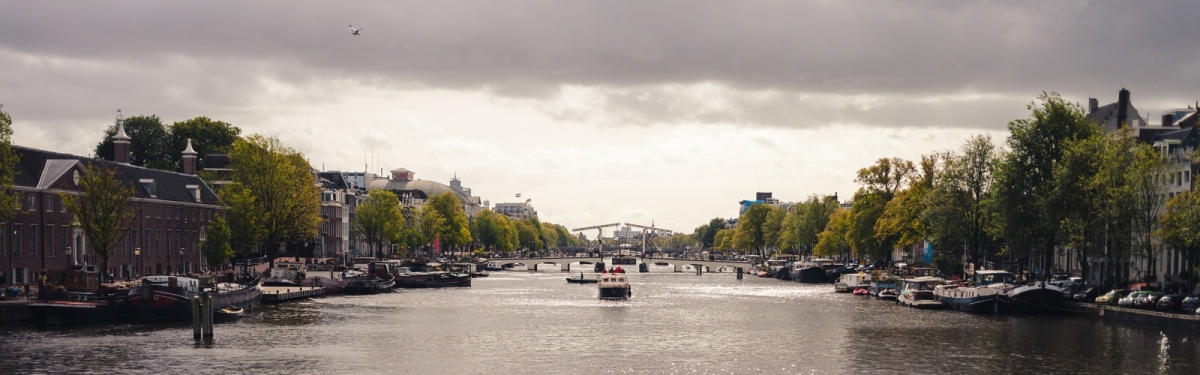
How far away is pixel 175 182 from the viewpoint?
139375 millimetres

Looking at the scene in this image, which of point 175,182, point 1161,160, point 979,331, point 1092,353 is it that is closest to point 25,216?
point 175,182

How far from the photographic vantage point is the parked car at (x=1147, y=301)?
287ft

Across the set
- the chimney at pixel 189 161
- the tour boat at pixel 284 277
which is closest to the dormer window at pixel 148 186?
the tour boat at pixel 284 277

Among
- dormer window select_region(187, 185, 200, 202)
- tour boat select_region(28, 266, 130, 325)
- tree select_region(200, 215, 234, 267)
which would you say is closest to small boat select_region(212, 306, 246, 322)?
tour boat select_region(28, 266, 130, 325)

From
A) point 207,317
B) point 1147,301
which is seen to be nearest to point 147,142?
point 207,317

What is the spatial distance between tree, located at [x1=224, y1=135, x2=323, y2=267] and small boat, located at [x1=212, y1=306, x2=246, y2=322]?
3943 cm

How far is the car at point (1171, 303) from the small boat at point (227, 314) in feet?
211

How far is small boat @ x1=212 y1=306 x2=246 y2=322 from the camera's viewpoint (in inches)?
3621

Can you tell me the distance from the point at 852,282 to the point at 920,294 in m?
33.5

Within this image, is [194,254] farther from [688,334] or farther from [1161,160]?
[1161,160]

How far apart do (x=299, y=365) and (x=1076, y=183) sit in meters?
65.1

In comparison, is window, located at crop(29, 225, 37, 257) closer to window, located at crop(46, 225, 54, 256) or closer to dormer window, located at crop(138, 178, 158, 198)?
window, located at crop(46, 225, 54, 256)

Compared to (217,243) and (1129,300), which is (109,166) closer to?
(217,243)

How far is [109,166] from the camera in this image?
12206 centimetres
